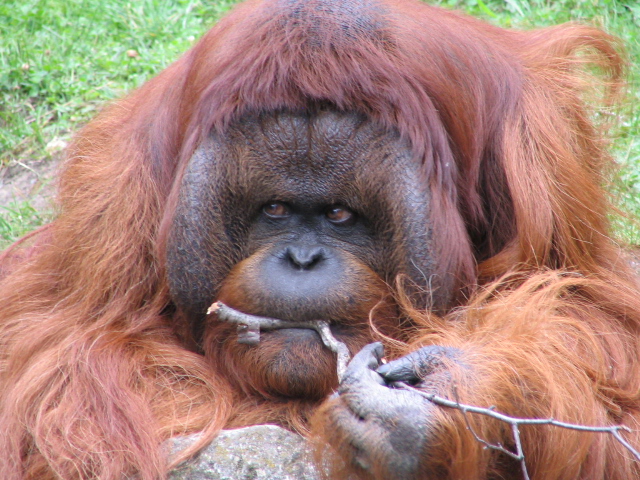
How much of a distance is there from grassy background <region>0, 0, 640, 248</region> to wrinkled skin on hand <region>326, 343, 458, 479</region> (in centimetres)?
219

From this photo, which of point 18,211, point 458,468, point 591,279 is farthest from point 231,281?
point 18,211

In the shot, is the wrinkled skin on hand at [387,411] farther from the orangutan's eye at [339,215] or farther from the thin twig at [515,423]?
the orangutan's eye at [339,215]

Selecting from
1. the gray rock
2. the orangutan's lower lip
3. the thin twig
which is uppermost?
the thin twig

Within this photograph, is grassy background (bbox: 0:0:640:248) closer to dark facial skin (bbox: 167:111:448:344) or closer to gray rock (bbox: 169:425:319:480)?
dark facial skin (bbox: 167:111:448:344)

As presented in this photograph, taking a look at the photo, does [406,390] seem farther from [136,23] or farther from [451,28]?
[136,23]

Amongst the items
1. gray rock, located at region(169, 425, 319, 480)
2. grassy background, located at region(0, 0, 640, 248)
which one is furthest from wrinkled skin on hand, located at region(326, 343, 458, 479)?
grassy background, located at region(0, 0, 640, 248)

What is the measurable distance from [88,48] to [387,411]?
3330mm

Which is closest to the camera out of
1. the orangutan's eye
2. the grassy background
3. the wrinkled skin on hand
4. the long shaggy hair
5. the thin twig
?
the thin twig

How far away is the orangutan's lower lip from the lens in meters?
2.37

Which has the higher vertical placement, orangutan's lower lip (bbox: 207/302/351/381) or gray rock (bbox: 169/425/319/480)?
orangutan's lower lip (bbox: 207/302/351/381)

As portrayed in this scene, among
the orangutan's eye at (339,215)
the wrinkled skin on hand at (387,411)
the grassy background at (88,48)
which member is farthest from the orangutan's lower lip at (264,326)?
the grassy background at (88,48)

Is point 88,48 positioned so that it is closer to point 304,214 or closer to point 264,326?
point 304,214

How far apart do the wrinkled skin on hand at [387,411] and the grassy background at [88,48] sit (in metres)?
2.19

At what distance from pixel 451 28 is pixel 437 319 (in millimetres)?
846
